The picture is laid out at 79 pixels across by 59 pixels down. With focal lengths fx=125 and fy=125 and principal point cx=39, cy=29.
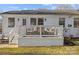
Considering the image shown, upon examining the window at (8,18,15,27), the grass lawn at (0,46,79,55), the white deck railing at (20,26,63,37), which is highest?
the window at (8,18,15,27)

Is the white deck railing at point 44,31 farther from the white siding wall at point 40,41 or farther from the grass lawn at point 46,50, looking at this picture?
the grass lawn at point 46,50

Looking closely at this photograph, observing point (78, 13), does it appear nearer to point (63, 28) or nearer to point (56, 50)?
point (63, 28)

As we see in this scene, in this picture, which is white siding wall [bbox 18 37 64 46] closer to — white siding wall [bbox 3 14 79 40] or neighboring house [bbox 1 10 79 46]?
neighboring house [bbox 1 10 79 46]

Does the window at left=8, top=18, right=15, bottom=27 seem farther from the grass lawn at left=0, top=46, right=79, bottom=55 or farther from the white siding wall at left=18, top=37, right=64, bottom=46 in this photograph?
the grass lawn at left=0, top=46, right=79, bottom=55

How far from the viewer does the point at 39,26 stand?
5.92ft

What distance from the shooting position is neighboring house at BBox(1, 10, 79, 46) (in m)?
1.74

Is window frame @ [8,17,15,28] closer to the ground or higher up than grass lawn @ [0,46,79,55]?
higher up

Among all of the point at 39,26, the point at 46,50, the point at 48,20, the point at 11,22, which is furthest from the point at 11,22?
the point at 46,50

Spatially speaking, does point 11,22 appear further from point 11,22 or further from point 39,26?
point 39,26

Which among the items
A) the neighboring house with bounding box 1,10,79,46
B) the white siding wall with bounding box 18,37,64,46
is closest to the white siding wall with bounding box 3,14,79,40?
the neighboring house with bounding box 1,10,79,46

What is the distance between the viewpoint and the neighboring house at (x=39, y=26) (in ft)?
5.72

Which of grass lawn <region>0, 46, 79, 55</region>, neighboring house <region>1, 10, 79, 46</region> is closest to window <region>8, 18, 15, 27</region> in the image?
neighboring house <region>1, 10, 79, 46</region>

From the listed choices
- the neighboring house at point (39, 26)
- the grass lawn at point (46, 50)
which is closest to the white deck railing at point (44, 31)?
the neighboring house at point (39, 26)
